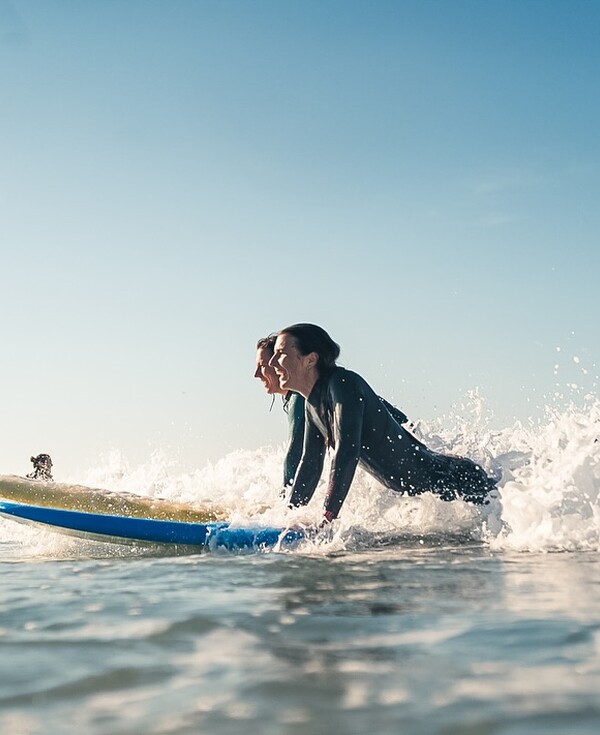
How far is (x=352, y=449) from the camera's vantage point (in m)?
5.65

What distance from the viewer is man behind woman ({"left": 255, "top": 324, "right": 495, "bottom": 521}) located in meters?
5.65

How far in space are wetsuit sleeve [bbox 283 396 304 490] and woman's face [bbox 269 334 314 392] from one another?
3.06 feet

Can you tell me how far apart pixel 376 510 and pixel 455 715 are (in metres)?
5.25

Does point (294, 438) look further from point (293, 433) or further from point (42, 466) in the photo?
point (42, 466)

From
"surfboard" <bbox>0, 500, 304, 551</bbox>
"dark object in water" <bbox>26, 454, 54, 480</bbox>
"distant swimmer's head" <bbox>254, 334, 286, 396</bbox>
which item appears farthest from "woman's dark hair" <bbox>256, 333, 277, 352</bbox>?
"dark object in water" <bbox>26, 454, 54, 480</bbox>

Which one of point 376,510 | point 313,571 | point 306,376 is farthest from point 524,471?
point 313,571

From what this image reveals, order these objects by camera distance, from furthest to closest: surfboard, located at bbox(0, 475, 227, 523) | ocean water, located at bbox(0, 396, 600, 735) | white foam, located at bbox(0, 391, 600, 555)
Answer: surfboard, located at bbox(0, 475, 227, 523)
white foam, located at bbox(0, 391, 600, 555)
ocean water, located at bbox(0, 396, 600, 735)

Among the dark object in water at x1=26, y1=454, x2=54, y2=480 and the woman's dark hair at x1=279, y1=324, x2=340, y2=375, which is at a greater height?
the woman's dark hair at x1=279, y1=324, x2=340, y2=375

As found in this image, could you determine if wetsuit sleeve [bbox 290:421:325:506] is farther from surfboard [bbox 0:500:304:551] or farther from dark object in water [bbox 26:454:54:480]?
dark object in water [bbox 26:454:54:480]

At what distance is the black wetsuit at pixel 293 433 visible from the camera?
22.7 ft

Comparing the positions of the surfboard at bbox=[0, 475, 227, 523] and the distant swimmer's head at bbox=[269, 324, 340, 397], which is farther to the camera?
the surfboard at bbox=[0, 475, 227, 523]

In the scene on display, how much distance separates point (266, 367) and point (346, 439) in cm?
170

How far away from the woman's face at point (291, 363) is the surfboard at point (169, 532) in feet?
3.50

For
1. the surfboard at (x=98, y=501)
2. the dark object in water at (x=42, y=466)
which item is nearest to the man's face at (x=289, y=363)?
A: the surfboard at (x=98, y=501)
